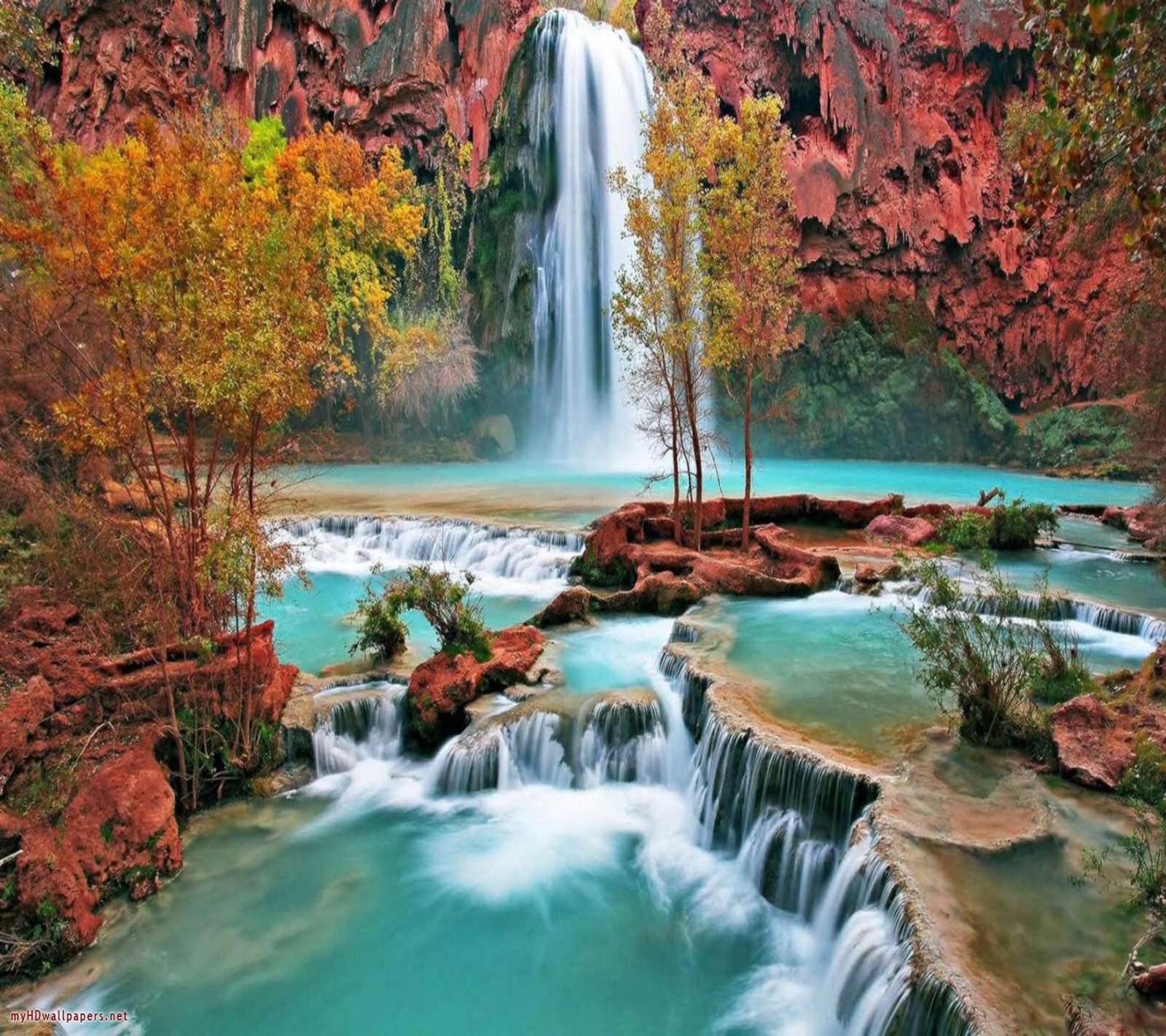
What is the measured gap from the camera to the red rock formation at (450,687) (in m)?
8.45

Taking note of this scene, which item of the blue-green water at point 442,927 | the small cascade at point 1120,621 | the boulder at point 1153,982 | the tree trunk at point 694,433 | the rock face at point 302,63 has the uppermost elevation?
the rock face at point 302,63

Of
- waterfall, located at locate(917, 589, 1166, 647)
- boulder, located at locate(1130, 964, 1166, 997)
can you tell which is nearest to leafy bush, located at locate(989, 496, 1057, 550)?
waterfall, located at locate(917, 589, 1166, 647)

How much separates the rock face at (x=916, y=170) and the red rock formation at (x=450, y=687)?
2705cm

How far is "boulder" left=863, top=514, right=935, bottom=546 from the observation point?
48.7 feet

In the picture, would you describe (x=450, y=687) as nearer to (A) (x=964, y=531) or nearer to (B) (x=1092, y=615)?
(B) (x=1092, y=615)

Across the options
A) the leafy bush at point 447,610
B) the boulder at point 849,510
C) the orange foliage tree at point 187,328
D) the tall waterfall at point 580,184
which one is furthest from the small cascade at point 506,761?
the tall waterfall at point 580,184

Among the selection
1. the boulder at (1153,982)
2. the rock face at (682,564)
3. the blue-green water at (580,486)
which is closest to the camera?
the boulder at (1153,982)

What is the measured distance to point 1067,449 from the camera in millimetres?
28625

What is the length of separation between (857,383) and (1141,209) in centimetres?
3145

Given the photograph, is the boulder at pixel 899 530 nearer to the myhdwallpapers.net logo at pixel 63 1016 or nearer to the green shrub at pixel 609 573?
the green shrub at pixel 609 573

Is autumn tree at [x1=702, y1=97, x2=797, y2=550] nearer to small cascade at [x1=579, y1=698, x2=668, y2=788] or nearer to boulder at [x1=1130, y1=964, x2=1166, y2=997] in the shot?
small cascade at [x1=579, y1=698, x2=668, y2=788]

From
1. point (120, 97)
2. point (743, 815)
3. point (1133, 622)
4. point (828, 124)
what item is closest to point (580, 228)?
point (828, 124)

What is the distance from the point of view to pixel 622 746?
26.5 feet

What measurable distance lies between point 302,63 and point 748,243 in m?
28.0
